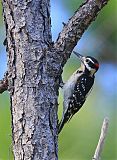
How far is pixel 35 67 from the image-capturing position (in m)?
1.81

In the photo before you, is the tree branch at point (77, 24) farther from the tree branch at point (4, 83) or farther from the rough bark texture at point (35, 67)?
the tree branch at point (4, 83)

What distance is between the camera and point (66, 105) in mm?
2607

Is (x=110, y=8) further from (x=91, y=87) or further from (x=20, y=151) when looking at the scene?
(x=20, y=151)

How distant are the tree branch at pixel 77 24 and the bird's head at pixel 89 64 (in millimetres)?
776

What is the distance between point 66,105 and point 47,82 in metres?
0.81

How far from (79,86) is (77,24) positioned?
37.4 inches

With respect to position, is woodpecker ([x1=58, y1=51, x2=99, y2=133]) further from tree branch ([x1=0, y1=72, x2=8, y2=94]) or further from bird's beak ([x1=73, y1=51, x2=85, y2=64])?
tree branch ([x1=0, y1=72, x2=8, y2=94])

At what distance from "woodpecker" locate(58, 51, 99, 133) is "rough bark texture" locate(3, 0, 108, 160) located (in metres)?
0.71

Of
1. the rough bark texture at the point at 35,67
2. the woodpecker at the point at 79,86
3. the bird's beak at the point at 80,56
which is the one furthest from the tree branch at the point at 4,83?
the bird's beak at the point at 80,56

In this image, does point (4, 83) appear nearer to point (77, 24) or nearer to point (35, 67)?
point (35, 67)

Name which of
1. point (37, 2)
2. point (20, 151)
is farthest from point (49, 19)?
point (20, 151)

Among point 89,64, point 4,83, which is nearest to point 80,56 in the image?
point 89,64

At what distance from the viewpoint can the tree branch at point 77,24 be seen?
1.82m

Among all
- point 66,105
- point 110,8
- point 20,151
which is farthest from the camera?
point 110,8
